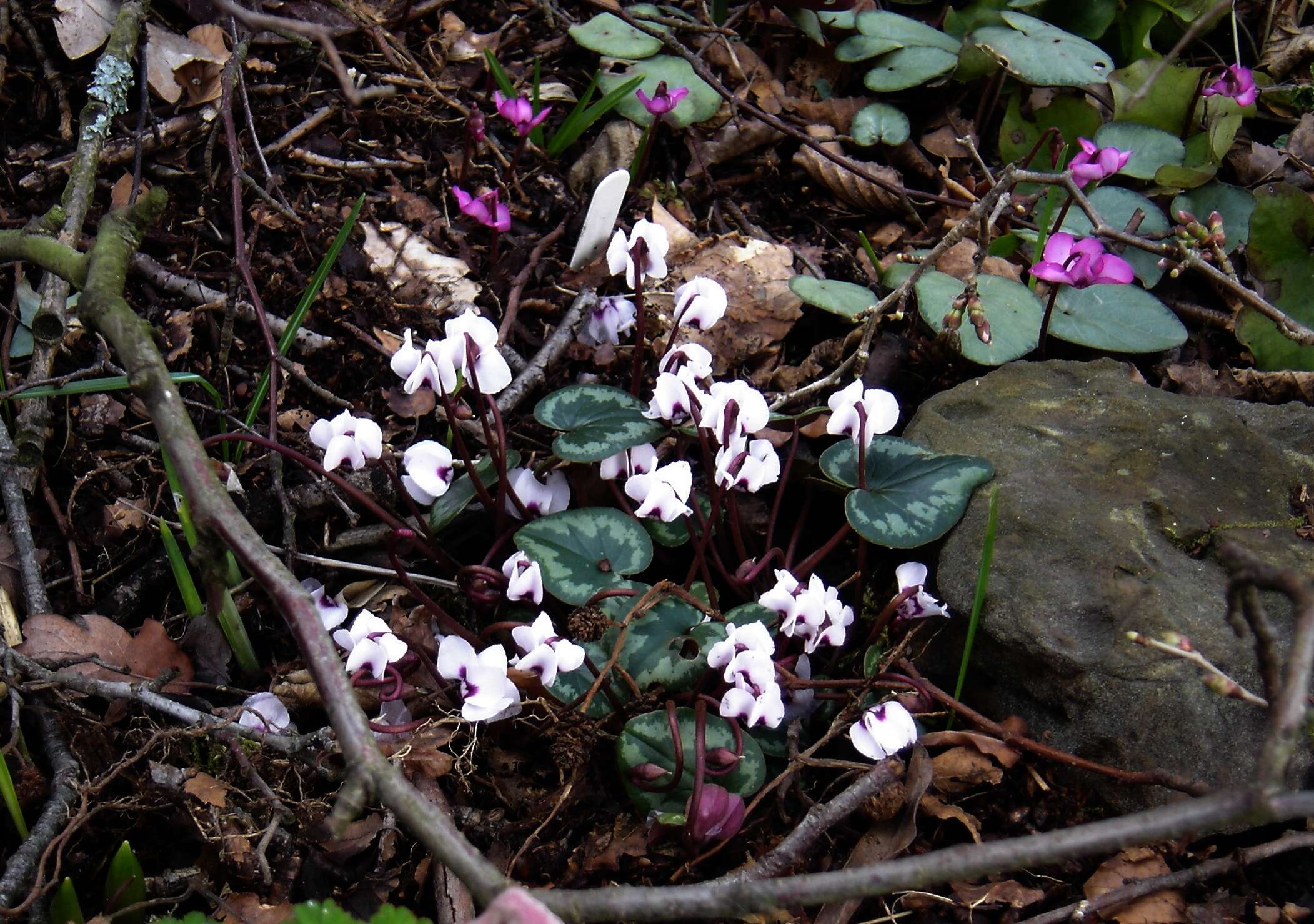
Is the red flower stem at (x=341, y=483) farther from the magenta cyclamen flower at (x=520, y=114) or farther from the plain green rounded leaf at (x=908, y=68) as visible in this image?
the plain green rounded leaf at (x=908, y=68)

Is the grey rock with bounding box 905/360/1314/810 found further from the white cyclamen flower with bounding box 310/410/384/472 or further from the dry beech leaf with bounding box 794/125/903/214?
the white cyclamen flower with bounding box 310/410/384/472

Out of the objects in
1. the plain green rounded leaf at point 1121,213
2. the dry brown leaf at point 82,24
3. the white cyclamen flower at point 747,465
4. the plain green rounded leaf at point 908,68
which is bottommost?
the white cyclamen flower at point 747,465

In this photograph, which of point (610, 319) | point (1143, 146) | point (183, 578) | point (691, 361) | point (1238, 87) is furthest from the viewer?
point (1143, 146)

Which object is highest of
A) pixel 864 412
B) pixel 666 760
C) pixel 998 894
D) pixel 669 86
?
pixel 669 86

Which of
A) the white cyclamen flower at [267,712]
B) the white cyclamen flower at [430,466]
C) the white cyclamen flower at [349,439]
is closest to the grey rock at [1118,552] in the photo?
the white cyclamen flower at [430,466]

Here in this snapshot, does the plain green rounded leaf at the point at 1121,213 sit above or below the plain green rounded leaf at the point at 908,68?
below

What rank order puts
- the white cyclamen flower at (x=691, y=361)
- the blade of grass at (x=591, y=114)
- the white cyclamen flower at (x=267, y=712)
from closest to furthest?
1. the white cyclamen flower at (x=267, y=712)
2. the white cyclamen flower at (x=691, y=361)
3. the blade of grass at (x=591, y=114)

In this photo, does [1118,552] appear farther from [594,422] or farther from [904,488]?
[594,422]

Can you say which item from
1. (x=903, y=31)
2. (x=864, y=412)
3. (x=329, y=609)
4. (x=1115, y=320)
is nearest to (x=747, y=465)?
(x=864, y=412)
